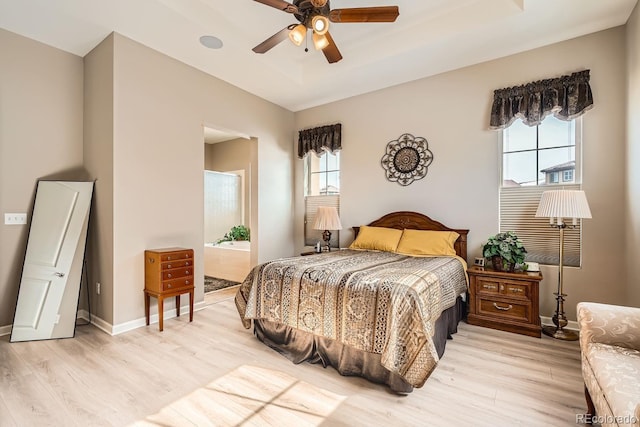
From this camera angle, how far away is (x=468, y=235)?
12.1 ft

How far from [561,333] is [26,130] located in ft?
18.6

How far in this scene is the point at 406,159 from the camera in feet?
13.7

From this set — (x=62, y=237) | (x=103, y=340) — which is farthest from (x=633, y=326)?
(x=62, y=237)

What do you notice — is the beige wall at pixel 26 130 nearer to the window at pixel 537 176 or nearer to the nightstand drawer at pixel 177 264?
the nightstand drawer at pixel 177 264

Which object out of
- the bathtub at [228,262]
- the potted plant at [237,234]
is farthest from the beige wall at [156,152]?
the potted plant at [237,234]

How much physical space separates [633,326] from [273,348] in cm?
242

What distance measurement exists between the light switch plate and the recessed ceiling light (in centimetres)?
257

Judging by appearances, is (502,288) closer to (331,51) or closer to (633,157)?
(633,157)

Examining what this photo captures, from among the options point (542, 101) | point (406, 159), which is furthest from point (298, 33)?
point (542, 101)

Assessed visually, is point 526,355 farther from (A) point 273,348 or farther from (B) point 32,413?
(B) point 32,413

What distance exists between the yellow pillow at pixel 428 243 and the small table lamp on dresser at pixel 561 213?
92cm

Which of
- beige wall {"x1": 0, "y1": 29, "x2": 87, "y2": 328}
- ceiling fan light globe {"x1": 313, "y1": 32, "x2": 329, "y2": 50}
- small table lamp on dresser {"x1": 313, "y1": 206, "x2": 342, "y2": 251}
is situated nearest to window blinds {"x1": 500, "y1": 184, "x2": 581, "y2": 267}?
small table lamp on dresser {"x1": 313, "y1": 206, "x2": 342, "y2": 251}

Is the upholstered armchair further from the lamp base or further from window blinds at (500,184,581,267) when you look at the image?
window blinds at (500,184,581,267)

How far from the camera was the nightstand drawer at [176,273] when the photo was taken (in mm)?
3121
